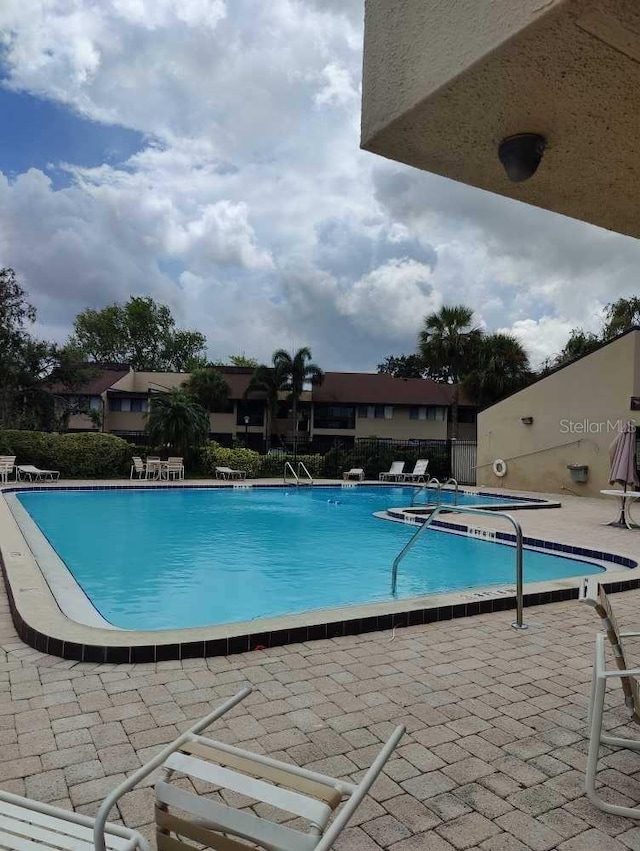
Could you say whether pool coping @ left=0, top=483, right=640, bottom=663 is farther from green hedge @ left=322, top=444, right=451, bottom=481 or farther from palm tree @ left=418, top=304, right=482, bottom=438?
palm tree @ left=418, top=304, right=482, bottom=438

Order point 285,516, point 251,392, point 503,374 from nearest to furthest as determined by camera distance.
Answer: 1. point 285,516
2. point 503,374
3. point 251,392

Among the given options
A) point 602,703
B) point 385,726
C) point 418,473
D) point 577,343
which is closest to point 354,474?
point 418,473

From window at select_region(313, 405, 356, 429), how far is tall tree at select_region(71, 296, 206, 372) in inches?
850

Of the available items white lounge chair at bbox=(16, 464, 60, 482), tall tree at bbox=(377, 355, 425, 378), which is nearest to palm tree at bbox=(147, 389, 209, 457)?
white lounge chair at bbox=(16, 464, 60, 482)

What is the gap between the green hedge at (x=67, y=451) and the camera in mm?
22312

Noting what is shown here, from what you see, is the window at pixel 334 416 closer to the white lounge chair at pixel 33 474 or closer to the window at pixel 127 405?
the window at pixel 127 405

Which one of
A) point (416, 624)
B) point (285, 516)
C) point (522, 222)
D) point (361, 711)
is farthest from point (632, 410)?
point (361, 711)

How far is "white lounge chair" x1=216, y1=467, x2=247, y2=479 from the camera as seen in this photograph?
2330cm

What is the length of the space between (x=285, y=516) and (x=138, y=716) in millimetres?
12147

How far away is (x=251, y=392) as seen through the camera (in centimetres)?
3666

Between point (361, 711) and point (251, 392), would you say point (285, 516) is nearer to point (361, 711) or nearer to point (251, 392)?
point (361, 711)

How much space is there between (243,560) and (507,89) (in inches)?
356

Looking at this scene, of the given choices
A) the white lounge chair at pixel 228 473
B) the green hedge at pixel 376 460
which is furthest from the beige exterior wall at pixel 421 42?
the green hedge at pixel 376 460

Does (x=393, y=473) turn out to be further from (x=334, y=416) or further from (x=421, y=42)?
(x=421, y=42)
